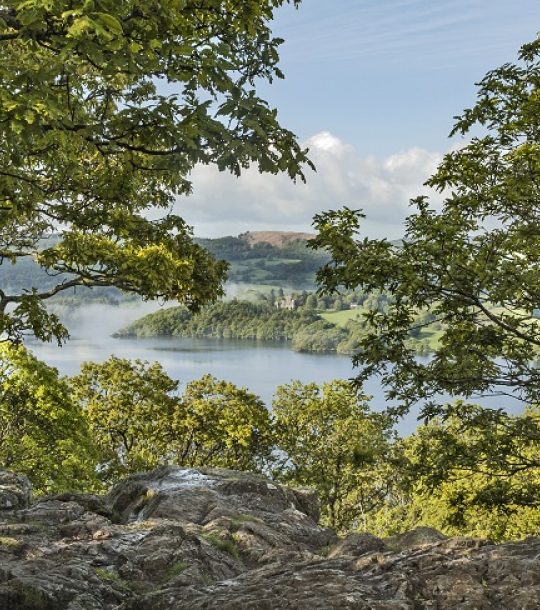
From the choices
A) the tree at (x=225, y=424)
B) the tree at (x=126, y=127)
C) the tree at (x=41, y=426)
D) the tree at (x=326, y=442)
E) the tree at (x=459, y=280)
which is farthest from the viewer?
the tree at (x=326, y=442)

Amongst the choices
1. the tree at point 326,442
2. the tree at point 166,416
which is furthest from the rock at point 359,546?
the tree at point 326,442

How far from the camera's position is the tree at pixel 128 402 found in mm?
35500

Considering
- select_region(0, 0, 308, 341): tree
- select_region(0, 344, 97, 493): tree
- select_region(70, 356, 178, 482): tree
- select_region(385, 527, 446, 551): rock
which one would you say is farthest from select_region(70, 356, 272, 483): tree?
select_region(0, 0, 308, 341): tree

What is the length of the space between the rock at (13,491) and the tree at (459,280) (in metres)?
9.06

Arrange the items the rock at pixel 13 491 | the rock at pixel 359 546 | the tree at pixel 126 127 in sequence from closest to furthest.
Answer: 1. the tree at pixel 126 127
2. the rock at pixel 359 546
3. the rock at pixel 13 491

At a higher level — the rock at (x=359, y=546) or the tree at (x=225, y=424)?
the rock at (x=359, y=546)

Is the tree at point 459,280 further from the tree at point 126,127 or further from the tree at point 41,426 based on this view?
the tree at point 41,426

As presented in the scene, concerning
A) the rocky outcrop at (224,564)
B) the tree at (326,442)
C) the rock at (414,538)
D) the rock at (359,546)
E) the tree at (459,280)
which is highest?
the tree at (459,280)

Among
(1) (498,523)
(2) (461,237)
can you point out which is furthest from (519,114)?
(1) (498,523)

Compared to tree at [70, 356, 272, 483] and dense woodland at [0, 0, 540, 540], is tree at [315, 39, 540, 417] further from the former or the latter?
tree at [70, 356, 272, 483]

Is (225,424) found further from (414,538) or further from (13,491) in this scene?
(414,538)

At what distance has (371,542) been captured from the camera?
12469 mm

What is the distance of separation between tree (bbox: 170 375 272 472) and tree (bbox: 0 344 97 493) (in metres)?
10.0

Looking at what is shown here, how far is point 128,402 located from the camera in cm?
3569
